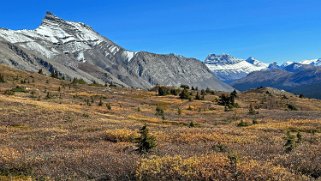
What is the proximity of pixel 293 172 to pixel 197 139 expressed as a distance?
40.5 feet

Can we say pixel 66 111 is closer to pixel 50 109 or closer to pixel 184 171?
pixel 50 109

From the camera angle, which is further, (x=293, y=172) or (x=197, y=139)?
(x=197, y=139)

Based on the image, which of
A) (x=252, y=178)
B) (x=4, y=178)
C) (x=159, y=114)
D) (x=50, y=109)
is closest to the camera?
(x=252, y=178)

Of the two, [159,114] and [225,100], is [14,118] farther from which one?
[225,100]

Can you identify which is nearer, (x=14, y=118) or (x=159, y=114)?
(x=14, y=118)

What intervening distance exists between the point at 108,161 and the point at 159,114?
4748 cm

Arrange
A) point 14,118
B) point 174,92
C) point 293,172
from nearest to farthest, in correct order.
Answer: point 293,172 < point 14,118 < point 174,92

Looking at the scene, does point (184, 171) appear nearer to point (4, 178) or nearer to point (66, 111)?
point (4, 178)

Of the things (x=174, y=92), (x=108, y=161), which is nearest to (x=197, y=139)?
(x=108, y=161)

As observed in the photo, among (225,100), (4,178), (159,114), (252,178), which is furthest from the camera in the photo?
(225,100)

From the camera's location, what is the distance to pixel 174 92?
12481 cm

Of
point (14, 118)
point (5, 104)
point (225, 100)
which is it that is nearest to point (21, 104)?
point (5, 104)

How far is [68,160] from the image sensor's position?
17438mm

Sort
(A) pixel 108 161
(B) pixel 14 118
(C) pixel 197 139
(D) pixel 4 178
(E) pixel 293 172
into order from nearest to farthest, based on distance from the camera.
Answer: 1. (E) pixel 293 172
2. (D) pixel 4 178
3. (A) pixel 108 161
4. (C) pixel 197 139
5. (B) pixel 14 118
